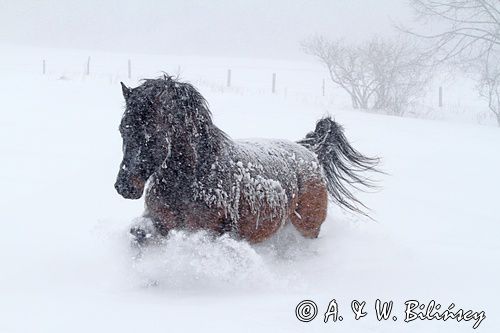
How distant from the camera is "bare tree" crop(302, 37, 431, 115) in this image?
2247cm

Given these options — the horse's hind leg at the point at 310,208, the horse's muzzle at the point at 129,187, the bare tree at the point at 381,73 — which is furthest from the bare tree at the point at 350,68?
the horse's muzzle at the point at 129,187

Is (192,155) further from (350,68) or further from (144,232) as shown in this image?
(350,68)

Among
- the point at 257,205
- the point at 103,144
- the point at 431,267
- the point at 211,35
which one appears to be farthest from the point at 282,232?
the point at 211,35

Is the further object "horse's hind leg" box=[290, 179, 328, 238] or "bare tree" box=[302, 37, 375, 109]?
"bare tree" box=[302, 37, 375, 109]

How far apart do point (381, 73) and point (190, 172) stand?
69.0 feet

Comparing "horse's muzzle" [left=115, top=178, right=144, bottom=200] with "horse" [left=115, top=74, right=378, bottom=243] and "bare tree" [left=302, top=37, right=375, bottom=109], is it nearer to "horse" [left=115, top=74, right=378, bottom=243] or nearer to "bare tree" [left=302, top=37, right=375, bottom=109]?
"horse" [left=115, top=74, right=378, bottom=243]

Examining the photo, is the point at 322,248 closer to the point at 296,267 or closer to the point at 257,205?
the point at 296,267

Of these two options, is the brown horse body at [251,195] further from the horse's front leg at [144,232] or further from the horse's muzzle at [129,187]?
the horse's muzzle at [129,187]

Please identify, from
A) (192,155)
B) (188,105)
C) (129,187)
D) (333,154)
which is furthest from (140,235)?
(333,154)

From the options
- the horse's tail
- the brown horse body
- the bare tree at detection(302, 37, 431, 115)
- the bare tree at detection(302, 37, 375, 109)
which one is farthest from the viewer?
the bare tree at detection(302, 37, 375, 109)

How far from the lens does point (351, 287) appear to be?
3.31 metres

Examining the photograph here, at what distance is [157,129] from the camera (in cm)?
303

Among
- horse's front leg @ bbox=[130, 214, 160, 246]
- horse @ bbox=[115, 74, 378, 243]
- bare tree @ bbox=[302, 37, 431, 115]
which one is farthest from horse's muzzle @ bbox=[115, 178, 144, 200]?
bare tree @ bbox=[302, 37, 431, 115]

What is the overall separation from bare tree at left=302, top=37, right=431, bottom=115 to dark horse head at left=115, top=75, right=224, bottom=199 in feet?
61.3
